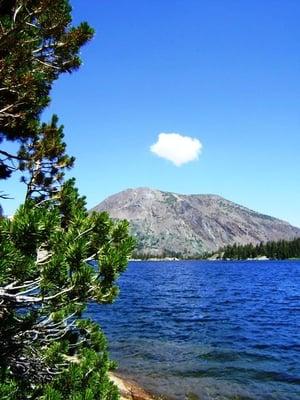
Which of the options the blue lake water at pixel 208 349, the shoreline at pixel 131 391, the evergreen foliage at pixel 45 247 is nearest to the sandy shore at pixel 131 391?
the shoreline at pixel 131 391

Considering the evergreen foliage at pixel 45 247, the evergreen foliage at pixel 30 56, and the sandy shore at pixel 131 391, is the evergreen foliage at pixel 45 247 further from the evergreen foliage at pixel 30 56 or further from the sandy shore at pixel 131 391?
the sandy shore at pixel 131 391

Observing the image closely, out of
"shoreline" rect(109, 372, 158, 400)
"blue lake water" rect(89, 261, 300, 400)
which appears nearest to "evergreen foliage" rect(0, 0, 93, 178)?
"shoreline" rect(109, 372, 158, 400)

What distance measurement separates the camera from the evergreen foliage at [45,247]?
6746 mm

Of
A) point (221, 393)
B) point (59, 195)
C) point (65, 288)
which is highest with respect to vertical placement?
point (59, 195)

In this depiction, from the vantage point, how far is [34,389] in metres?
8.32

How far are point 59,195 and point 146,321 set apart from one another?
33937mm

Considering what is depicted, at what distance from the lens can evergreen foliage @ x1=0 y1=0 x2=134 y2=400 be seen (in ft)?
22.1

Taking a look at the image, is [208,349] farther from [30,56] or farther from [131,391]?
[30,56]

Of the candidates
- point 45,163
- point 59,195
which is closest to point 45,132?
point 45,163

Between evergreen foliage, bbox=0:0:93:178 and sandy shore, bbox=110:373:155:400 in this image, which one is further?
sandy shore, bbox=110:373:155:400

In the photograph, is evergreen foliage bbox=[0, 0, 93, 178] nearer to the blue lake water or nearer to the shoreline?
the shoreline

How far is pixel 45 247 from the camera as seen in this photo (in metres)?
7.79

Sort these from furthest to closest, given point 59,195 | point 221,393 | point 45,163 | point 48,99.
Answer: point 221,393
point 45,163
point 48,99
point 59,195

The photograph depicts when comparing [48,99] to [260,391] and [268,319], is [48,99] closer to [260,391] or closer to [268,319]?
[260,391]
